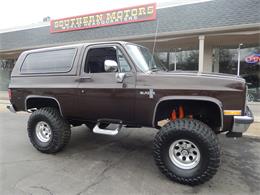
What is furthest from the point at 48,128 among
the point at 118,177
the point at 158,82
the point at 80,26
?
the point at 80,26

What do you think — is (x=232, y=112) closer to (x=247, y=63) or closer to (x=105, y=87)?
(x=105, y=87)

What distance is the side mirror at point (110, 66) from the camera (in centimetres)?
394

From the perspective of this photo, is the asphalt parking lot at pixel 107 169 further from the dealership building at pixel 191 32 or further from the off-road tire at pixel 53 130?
the dealership building at pixel 191 32

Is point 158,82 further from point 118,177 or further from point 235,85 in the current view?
point 118,177

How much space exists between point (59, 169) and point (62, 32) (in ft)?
42.0

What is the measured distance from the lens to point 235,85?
352 centimetres

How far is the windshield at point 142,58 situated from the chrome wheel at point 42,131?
235cm

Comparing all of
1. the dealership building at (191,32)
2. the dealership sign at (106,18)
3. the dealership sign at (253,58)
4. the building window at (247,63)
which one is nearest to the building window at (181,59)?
the dealership building at (191,32)

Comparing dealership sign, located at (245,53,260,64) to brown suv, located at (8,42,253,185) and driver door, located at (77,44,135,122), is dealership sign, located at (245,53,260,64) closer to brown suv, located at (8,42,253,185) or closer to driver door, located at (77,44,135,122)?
brown suv, located at (8,42,253,185)

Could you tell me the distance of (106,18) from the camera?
1343 centimetres

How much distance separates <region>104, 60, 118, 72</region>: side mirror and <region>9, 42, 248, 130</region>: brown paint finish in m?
0.09

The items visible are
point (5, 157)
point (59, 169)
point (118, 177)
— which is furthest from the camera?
point (5, 157)

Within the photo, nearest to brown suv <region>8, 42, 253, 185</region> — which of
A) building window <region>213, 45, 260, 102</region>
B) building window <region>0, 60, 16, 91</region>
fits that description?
building window <region>213, 45, 260, 102</region>

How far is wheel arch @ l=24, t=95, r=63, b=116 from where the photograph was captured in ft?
16.0
